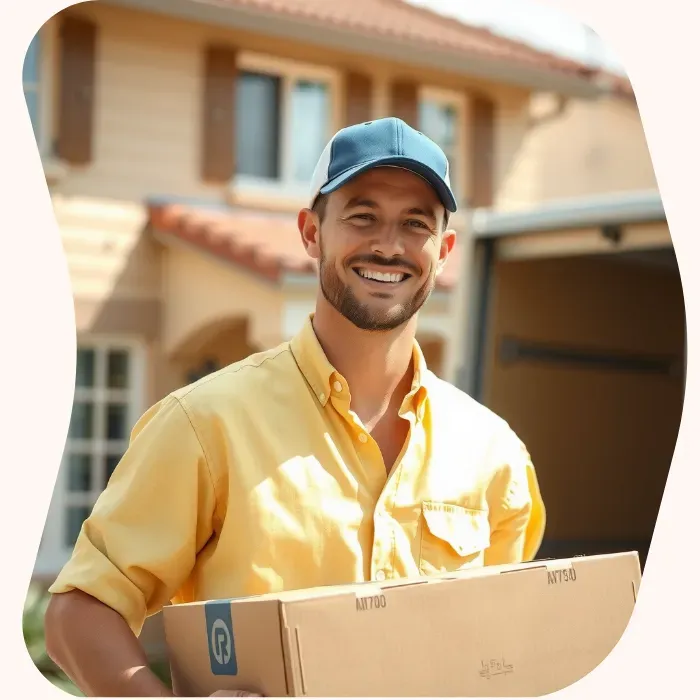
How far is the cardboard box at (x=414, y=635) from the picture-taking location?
4.93ft

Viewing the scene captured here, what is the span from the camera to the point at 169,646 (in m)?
1.71

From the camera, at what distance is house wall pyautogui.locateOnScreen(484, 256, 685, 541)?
4.58 meters

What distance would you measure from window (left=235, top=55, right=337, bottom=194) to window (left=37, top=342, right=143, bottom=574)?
2374 millimetres

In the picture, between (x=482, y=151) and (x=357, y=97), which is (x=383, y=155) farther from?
(x=482, y=151)

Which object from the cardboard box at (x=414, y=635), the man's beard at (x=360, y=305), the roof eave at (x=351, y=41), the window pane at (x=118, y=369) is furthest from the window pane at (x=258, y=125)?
the cardboard box at (x=414, y=635)

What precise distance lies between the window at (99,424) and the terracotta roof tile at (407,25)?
146cm

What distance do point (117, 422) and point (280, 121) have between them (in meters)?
3.39

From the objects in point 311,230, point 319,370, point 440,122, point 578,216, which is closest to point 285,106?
point 440,122

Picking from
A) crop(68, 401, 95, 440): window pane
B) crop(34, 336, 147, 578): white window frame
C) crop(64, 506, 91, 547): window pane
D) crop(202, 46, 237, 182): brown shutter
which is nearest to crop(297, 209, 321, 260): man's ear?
crop(34, 336, 147, 578): white window frame

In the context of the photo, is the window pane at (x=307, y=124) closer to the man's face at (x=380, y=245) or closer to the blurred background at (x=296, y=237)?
the blurred background at (x=296, y=237)

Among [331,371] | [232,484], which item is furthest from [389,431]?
[232,484]

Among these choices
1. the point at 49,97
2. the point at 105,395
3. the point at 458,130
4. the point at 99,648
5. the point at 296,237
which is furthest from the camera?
the point at 458,130

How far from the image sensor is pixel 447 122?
355 inches

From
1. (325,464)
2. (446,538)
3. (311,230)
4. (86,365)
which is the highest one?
(311,230)
